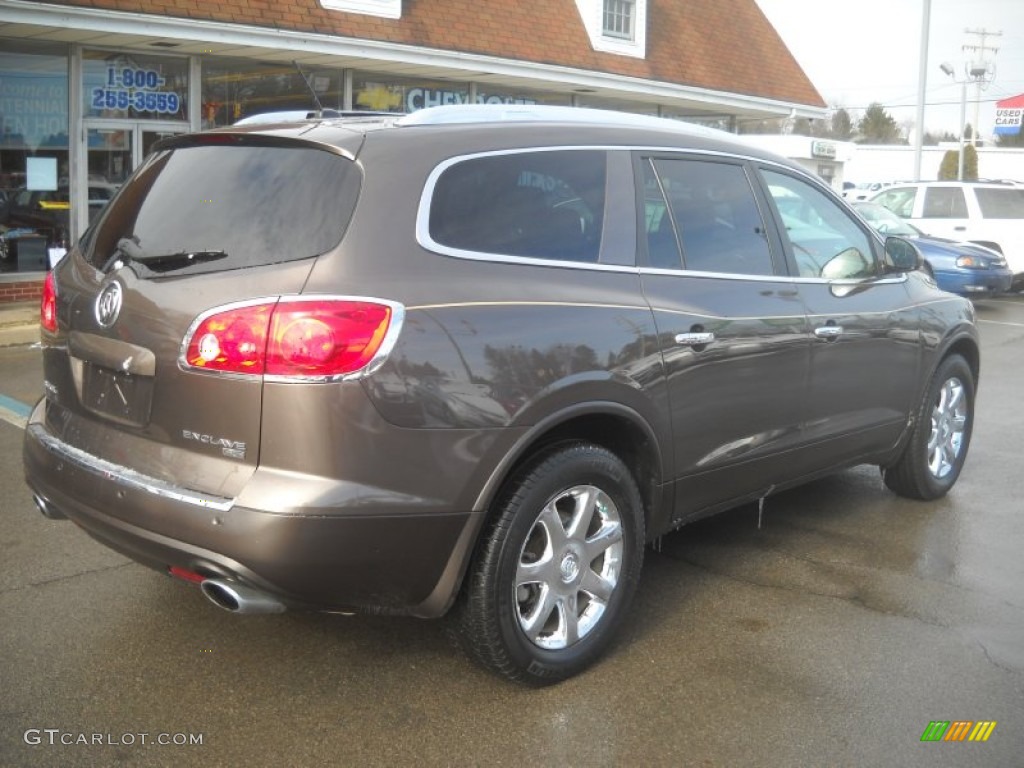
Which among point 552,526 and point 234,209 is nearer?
point 234,209

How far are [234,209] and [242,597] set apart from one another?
1.19 metres

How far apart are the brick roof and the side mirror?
8741 millimetres

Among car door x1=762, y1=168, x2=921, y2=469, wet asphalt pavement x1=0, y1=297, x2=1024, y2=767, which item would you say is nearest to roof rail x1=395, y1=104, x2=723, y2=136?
car door x1=762, y1=168, x2=921, y2=469

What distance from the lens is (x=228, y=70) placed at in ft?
44.1

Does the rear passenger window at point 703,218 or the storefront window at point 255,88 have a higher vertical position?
the storefront window at point 255,88

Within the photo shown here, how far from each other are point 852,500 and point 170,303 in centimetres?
403

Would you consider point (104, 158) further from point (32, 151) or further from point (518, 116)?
point (518, 116)

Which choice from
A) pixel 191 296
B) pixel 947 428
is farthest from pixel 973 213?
pixel 191 296

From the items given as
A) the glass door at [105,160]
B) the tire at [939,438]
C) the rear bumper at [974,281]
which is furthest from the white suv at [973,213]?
the tire at [939,438]

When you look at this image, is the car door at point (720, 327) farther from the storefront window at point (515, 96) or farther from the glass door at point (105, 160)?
the storefront window at point (515, 96)

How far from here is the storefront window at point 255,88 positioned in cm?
1336

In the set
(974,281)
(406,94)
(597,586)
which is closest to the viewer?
(597,586)

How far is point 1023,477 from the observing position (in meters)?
6.41

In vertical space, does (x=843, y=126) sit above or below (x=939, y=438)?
above
